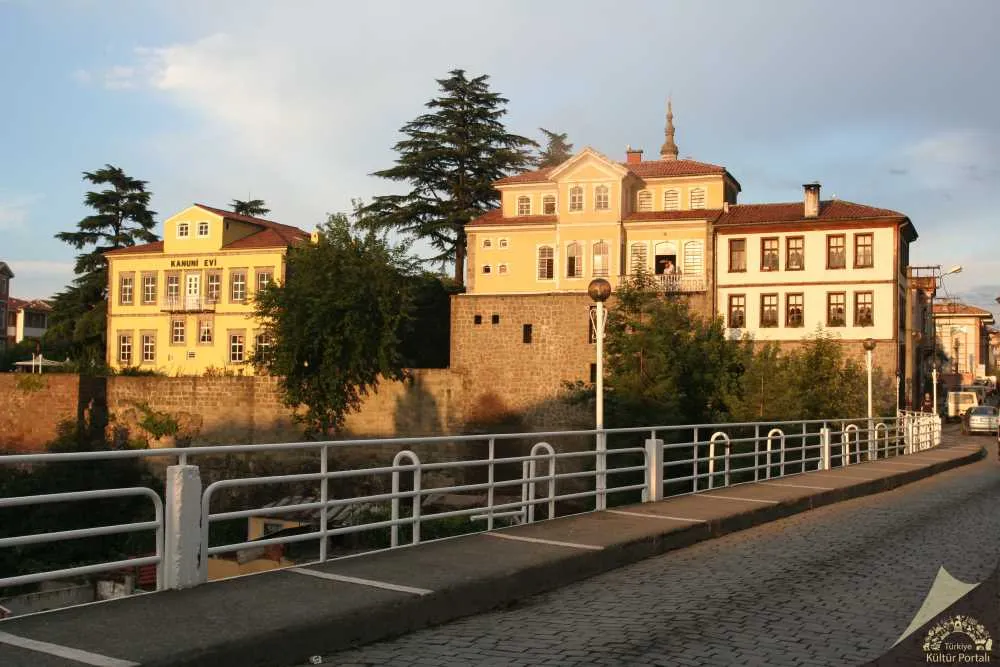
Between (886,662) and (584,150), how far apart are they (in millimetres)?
50962

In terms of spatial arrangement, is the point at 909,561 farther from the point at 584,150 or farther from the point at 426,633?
the point at 584,150

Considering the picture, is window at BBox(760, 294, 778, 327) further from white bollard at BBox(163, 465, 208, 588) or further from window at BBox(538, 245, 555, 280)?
white bollard at BBox(163, 465, 208, 588)

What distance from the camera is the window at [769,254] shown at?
2137 inches

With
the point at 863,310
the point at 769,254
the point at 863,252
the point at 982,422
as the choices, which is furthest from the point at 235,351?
the point at 982,422

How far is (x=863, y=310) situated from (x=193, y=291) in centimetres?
3958

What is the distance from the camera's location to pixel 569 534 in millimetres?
10742

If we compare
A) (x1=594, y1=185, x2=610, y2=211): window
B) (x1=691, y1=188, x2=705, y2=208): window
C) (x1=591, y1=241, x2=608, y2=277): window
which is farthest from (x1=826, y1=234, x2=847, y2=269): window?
(x1=594, y1=185, x2=610, y2=211): window

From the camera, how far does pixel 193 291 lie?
6306 cm

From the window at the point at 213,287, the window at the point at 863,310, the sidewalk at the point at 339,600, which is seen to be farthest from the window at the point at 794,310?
the sidewalk at the point at 339,600

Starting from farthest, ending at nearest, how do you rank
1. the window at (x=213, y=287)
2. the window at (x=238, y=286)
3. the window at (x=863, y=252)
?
the window at (x=213, y=287) < the window at (x=238, y=286) < the window at (x=863, y=252)

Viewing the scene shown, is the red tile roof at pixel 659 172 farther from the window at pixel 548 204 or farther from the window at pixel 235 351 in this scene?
the window at pixel 235 351

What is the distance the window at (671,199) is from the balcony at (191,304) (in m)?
28.0

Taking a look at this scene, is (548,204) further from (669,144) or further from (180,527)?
(180,527)

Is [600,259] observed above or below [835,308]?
above
